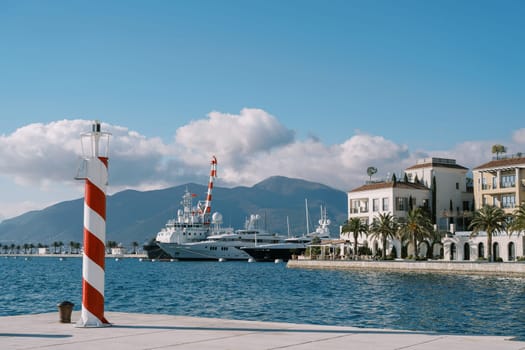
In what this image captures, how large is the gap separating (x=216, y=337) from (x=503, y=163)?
78.1 metres

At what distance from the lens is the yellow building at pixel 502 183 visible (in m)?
80.6

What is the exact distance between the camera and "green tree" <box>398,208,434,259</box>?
81000 millimetres

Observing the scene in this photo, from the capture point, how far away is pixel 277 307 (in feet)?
112

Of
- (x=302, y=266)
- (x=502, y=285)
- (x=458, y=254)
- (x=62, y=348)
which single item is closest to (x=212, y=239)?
(x=302, y=266)

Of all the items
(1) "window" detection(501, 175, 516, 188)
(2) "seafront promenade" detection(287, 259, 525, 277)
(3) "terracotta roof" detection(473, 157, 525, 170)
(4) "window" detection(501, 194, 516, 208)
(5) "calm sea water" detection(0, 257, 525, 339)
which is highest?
(3) "terracotta roof" detection(473, 157, 525, 170)

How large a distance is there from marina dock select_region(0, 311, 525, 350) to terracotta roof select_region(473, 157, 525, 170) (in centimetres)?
7440

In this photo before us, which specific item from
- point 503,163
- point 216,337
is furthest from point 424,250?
point 216,337

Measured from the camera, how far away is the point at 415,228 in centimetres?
8106

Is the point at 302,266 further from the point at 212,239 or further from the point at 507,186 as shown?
the point at 212,239

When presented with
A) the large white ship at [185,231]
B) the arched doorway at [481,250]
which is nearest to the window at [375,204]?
the arched doorway at [481,250]

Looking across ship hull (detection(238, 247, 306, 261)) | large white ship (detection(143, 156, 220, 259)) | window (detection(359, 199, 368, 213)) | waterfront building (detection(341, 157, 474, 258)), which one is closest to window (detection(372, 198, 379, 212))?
waterfront building (detection(341, 157, 474, 258))

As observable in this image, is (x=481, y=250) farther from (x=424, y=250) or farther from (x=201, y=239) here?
(x=201, y=239)

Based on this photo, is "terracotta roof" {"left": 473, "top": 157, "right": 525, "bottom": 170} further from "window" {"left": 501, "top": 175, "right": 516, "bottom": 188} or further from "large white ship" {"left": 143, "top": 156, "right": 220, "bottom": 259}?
"large white ship" {"left": 143, "top": 156, "right": 220, "bottom": 259}

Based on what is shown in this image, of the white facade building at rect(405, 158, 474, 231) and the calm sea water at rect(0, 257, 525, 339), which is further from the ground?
the white facade building at rect(405, 158, 474, 231)
